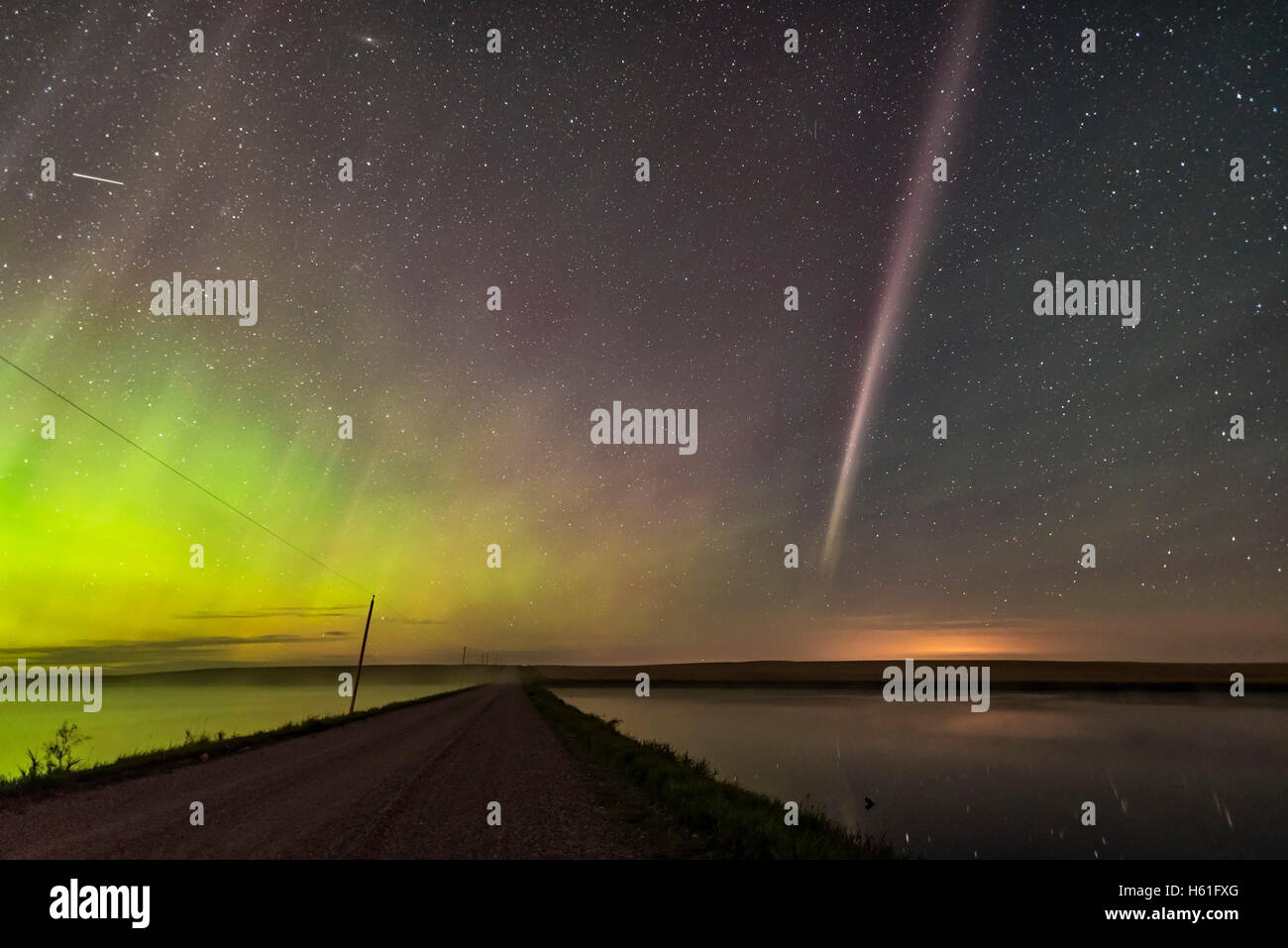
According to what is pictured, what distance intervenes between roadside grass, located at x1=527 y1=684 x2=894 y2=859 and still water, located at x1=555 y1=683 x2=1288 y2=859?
138 inches

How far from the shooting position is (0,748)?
39.4 m

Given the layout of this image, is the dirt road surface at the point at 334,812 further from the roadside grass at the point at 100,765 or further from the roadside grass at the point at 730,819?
Result: the roadside grass at the point at 730,819

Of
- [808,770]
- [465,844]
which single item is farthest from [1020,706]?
[465,844]

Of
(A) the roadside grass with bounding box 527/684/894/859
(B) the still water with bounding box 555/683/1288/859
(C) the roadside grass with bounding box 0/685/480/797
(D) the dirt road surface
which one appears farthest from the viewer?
(B) the still water with bounding box 555/683/1288/859

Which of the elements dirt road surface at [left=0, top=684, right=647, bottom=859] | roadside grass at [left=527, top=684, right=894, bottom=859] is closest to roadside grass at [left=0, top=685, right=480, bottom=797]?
dirt road surface at [left=0, top=684, right=647, bottom=859]

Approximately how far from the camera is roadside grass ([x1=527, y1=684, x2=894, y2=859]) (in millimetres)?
10859

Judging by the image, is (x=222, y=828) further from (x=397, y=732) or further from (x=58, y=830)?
(x=397, y=732)

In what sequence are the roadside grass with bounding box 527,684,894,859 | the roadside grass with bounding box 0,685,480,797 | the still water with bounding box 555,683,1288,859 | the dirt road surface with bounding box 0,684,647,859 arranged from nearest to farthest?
the dirt road surface with bounding box 0,684,647,859
the roadside grass with bounding box 527,684,894,859
the roadside grass with bounding box 0,685,480,797
the still water with bounding box 555,683,1288,859

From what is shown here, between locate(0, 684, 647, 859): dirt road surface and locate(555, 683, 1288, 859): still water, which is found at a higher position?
locate(0, 684, 647, 859): dirt road surface

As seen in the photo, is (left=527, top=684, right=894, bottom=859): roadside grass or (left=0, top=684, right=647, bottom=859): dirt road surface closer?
(left=0, top=684, right=647, bottom=859): dirt road surface

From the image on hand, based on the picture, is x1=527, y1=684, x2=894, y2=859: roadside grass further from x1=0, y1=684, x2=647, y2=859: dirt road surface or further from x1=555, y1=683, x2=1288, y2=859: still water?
x1=555, y1=683, x2=1288, y2=859: still water

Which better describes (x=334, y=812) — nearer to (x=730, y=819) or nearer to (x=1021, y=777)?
(x=730, y=819)

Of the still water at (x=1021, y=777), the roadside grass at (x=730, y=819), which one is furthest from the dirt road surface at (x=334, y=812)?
the still water at (x=1021, y=777)
